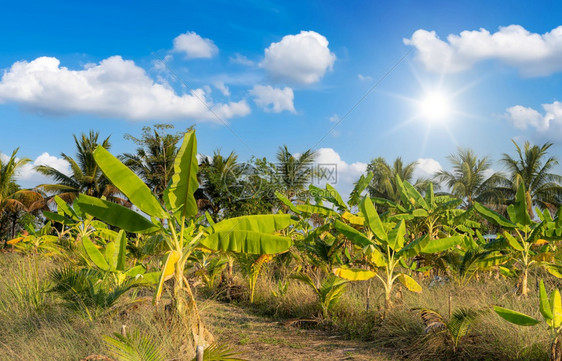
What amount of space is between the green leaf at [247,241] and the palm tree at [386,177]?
980 inches

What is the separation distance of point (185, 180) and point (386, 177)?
93.7ft

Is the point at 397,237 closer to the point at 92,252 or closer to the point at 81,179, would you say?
the point at 92,252

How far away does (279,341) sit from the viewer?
7004 mm

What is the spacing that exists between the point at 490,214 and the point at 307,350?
5116mm

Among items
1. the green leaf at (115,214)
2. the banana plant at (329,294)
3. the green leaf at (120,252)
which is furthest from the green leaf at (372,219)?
the green leaf at (120,252)

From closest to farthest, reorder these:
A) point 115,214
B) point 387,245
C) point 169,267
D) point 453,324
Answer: point 169,267
point 115,214
point 453,324
point 387,245

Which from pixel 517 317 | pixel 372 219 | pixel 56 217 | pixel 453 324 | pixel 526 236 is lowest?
pixel 453 324

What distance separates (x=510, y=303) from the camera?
7.36m

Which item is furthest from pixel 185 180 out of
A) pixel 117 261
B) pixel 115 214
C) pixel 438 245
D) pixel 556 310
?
pixel 438 245

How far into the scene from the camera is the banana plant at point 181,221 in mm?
4895

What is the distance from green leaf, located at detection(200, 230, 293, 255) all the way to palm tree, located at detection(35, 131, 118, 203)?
25074mm

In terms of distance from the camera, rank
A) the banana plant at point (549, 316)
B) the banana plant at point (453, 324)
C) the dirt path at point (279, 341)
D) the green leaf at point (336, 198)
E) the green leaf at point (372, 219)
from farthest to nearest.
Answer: the green leaf at point (336, 198) < the green leaf at point (372, 219) < the dirt path at point (279, 341) < the banana plant at point (453, 324) < the banana plant at point (549, 316)

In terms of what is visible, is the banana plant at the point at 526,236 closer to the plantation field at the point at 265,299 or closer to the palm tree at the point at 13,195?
the plantation field at the point at 265,299

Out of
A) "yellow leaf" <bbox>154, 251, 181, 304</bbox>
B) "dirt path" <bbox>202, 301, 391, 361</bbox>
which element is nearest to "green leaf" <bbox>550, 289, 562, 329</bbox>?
"dirt path" <bbox>202, 301, 391, 361</bbox>
